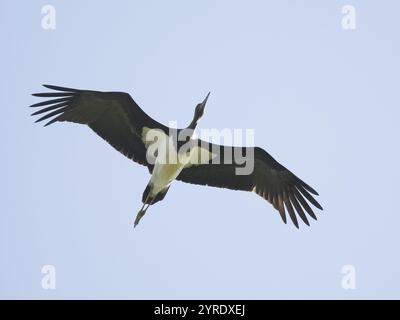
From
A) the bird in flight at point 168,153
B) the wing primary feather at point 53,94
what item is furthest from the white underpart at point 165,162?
the wing primary feather at point 53,94

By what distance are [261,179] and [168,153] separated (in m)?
2.36

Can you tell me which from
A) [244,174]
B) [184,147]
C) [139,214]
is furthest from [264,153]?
[139,214]

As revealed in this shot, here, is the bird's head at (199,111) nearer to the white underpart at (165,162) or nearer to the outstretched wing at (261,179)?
the white underpart at (165,162)

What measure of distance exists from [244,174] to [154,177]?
2224 millimetres

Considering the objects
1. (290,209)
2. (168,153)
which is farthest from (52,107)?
(290,209)

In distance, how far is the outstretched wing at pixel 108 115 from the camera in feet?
52.4

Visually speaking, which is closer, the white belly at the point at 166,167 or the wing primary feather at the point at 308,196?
the white belly at the point at 166,167

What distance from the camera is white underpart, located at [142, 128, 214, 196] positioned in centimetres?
1595

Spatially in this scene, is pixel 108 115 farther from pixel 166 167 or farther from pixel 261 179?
pixel 261 179

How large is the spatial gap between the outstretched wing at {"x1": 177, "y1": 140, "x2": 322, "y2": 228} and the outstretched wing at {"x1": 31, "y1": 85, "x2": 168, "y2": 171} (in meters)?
1.26

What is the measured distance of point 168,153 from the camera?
16.0 metres

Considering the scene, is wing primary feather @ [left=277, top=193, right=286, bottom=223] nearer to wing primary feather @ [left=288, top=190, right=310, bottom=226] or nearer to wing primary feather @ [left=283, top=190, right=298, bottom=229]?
wing primary feather @ [left=283, top=190, right=298, bottom=229]

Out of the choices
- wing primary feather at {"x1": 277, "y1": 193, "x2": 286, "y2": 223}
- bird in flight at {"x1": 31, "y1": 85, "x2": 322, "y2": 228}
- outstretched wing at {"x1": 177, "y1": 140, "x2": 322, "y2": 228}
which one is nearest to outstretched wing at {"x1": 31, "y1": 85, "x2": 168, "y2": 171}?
bird in flight at {"x1": 31, "y1": 85, "x2": 322, "y2": 228}
